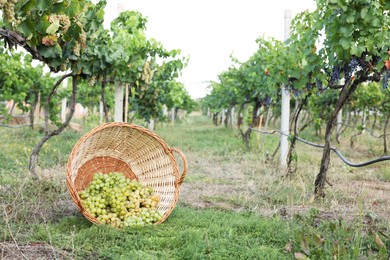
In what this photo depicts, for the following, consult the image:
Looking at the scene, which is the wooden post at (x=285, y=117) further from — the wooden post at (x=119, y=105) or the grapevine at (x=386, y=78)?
the grapevine at (x=386, y=78)

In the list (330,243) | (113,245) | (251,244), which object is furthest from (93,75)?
(330,243)

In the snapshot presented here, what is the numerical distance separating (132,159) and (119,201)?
85 cm

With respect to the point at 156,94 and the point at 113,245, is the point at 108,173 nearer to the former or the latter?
the point at 113,245

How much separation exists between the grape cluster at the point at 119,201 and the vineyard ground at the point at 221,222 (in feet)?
0.52

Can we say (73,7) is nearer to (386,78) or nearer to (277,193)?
(386,78)

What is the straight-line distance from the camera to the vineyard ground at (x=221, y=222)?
2975 millimetres

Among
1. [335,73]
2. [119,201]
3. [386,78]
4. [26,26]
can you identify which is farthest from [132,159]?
[386,78]

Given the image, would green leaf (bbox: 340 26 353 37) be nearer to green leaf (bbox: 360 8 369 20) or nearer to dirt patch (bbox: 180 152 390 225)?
green leaf (bbox: 360 8 369 20)

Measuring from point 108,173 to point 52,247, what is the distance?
4.84 feet

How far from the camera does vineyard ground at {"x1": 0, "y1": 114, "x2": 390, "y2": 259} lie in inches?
117

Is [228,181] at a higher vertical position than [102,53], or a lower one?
lower

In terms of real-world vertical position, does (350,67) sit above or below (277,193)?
above

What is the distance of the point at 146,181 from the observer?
14.5 ft

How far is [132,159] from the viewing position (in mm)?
4543
